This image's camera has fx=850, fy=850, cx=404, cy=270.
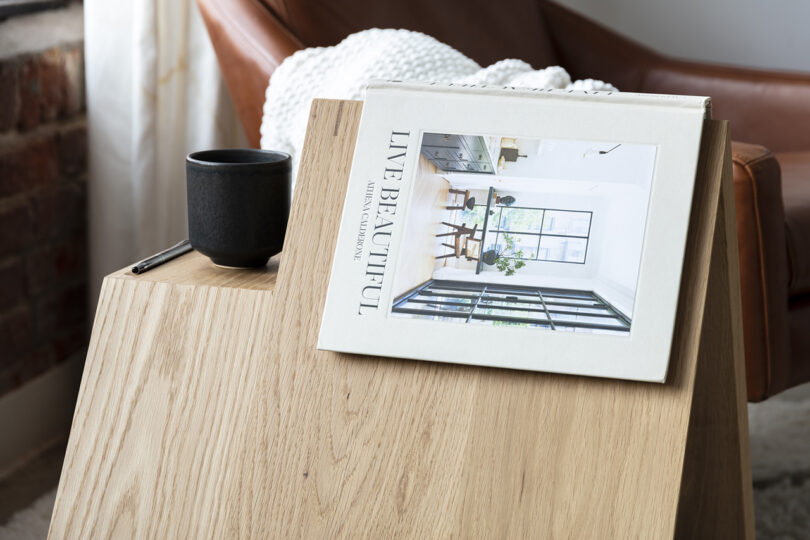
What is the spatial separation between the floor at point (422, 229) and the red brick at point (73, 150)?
0.83 m

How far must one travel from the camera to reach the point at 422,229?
677mm

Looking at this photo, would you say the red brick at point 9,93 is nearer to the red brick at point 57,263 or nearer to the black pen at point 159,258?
the red brick at point 57,263

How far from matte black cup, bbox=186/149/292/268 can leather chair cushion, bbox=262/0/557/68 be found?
0.31 metres

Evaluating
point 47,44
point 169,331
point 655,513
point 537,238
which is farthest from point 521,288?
point 47,44

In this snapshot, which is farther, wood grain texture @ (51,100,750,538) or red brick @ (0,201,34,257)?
red brick @ (0,201,34,257)

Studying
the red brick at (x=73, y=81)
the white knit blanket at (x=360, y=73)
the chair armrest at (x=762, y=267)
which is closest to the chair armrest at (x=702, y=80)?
the chair armrest at (x=762, y=267)

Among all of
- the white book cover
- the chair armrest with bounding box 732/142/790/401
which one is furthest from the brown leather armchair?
the white book cover

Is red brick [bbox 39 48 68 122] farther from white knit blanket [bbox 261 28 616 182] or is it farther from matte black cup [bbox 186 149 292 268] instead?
matte black cup [bbox 186 149 292 268]

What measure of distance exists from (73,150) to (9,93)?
0.60 feet

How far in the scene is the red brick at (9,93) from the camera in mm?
1146

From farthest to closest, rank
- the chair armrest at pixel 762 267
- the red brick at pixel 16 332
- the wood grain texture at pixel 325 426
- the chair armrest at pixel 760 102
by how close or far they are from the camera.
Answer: the chair armrest at pixel 760 102, the red brick at pixel 16 332, the chair armrest at pixel 762 267, the wood grain texture at pixel 325 426

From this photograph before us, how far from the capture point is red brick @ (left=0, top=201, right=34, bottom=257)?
3.89 ft

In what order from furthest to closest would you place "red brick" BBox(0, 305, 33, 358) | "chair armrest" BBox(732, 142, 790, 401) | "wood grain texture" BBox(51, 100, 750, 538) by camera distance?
"red brick" BBox(0, 305, 33, 358) → "chair armrest" BBox(732, 142, 790, 401) → "wood grain texture" BBox(51, 100, 750, 538)

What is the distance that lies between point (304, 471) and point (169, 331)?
17 centimetres
